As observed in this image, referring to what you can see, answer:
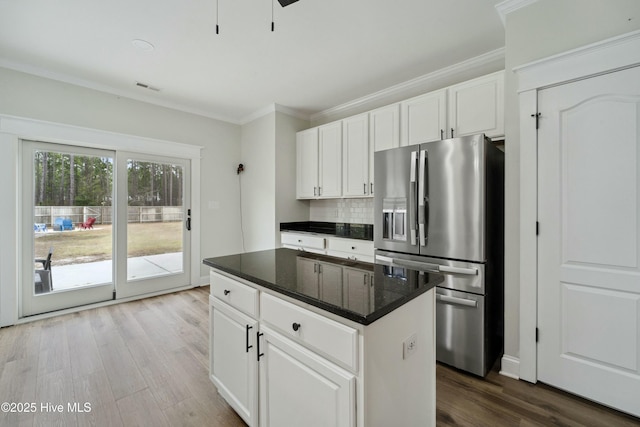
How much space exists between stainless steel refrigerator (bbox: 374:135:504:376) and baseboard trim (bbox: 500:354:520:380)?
0.30 ft

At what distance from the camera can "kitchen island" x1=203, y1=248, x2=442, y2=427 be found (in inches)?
37.5

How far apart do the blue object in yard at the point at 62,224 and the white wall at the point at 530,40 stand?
454 centimetres

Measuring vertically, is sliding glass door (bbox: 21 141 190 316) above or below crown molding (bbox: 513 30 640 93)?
below

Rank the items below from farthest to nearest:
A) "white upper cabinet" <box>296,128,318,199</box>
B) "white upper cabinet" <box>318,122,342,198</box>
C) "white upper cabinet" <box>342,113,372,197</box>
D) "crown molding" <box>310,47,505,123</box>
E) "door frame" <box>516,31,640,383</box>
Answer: "white upper cabinet" <box>296,128,318,199</box>
"white upper cabinet" <box>318,122,342,198</box>
"white upper cabinet" <box>342,113,372,197</box>
"crown molding" <box>310,47,505,123</box>
"door frame" <box>516,31,640,383</box>

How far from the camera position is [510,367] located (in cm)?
203

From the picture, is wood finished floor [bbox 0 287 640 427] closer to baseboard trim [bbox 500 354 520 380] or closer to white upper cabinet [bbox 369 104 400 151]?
baseboard trim [bbox 500 354 520 380]

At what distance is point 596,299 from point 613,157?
2.90 ft

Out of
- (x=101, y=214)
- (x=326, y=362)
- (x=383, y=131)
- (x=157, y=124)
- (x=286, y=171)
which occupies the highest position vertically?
(x=157, y=124)

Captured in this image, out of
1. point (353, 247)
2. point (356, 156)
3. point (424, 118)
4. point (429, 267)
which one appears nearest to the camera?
point (429, 267)

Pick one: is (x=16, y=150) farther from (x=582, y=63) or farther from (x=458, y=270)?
(x=582, y=63)

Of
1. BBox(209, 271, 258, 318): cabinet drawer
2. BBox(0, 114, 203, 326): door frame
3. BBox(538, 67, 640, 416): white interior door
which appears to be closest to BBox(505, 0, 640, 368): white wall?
BBox(538, 67, 640, 416): white interior door

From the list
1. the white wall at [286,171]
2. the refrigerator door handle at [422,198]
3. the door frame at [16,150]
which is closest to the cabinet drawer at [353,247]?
the refrigerator door handle at [422,198]

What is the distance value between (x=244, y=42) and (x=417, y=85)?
193cm

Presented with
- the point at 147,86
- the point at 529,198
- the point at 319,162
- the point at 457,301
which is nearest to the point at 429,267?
the point at 457,301
